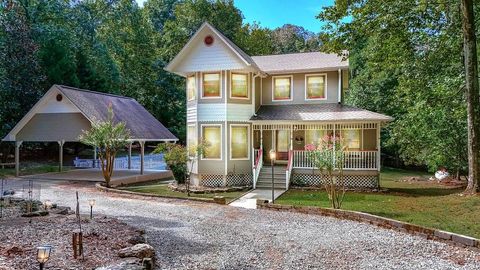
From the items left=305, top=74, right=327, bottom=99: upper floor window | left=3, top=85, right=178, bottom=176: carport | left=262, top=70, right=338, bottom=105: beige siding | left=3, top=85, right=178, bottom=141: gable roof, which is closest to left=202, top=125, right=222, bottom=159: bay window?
left=262, top=70, right=338, bottom=105: beige siding

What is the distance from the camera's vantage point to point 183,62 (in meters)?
19.8

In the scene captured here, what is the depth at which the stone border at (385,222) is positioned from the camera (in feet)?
27.8

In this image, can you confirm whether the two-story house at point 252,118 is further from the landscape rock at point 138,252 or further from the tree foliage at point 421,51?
the landscape rock at point 138,252

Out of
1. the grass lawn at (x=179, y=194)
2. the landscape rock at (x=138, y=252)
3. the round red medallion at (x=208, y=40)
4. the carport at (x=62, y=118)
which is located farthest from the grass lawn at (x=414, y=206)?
the carport at (x=62, y=118)

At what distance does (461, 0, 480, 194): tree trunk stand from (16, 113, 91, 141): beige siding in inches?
714

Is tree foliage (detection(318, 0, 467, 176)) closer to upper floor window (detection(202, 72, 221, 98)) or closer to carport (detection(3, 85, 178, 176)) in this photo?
upper floor window (detection(202, 72, 221, 98))

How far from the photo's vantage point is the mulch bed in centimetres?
646

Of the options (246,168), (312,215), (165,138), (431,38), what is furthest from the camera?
(165,138)

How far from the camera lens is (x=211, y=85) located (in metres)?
19.5

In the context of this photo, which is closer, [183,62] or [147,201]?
[147,201]

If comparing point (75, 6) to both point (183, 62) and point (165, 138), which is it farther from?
point (183, 62)

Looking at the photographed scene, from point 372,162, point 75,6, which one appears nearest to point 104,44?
point 75,6

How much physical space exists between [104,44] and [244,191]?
23.4 m

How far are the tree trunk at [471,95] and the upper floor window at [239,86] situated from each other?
9887 millimetres
